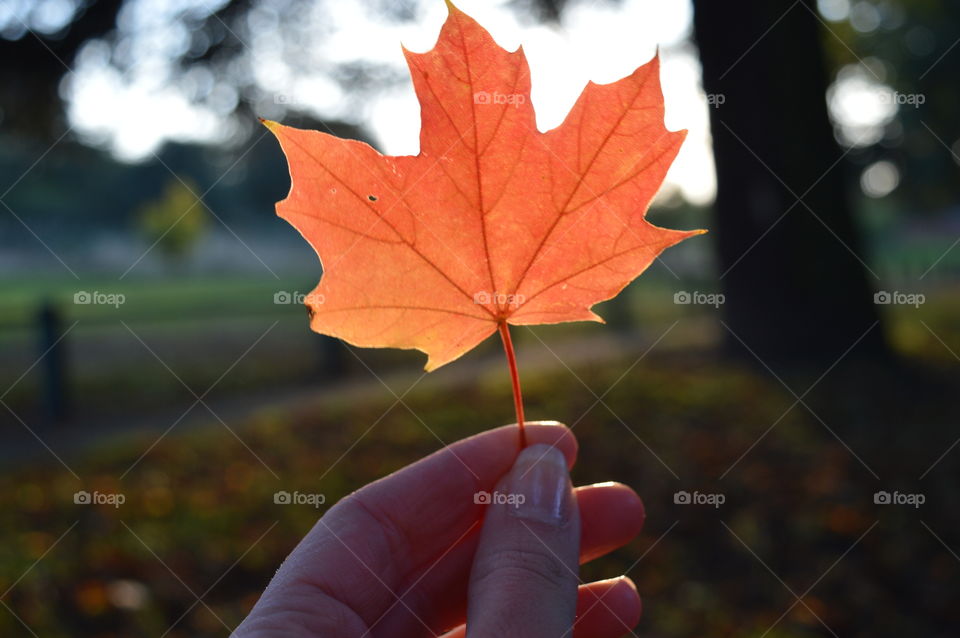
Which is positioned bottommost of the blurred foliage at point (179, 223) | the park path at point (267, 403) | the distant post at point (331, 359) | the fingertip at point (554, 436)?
the fingertip at point (554, 436)

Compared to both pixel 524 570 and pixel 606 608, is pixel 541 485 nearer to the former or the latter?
pixel 524 570

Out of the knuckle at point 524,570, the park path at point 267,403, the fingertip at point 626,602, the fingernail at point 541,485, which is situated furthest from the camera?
the park path at point 267,403

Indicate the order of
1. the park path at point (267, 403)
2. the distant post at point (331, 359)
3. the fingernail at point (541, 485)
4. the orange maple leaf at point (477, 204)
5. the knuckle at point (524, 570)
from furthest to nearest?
the distant post at point (331, 359) → the park path at point (267, 403) → the fingernail at point (541, 485) → the knuckle at point (524, 570) → the orange maple leaf at point (477, 204)

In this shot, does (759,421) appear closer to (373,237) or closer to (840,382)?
(840,382)

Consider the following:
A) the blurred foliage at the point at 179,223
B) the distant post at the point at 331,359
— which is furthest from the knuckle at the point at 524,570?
the blurred foliage at the point at 179,223

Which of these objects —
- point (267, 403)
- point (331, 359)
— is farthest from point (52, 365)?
point (331, 359)

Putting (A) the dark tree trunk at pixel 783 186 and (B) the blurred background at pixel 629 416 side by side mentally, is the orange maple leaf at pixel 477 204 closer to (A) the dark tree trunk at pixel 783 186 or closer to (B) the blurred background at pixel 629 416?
(B) the blurred background at pixel 629 416
